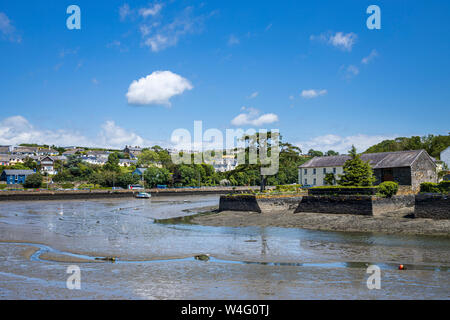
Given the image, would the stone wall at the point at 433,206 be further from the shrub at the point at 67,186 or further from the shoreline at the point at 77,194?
the shrub at the point at 67,186

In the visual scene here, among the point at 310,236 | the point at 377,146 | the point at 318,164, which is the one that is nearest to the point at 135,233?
the point at 310,236

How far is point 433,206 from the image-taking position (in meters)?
Result: 30.0

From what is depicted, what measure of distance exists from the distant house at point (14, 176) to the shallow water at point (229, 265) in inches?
4058

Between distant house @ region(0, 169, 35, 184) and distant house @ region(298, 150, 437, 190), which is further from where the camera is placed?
distant house @ region(0, 169, 35, 184)

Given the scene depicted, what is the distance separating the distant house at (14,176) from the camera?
12219 centimetres

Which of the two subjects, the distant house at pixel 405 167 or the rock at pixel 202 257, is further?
the distant house at pixel 405 167

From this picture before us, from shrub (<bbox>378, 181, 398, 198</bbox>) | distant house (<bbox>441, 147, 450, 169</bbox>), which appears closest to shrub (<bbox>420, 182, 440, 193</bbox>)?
shrub (<bbox>378, 181, 398, 198</bbox>)

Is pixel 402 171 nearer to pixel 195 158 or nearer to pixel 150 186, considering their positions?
pixel 150 186

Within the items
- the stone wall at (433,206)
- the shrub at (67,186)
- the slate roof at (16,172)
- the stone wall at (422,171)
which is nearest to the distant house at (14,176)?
the slate roof at (16,172)

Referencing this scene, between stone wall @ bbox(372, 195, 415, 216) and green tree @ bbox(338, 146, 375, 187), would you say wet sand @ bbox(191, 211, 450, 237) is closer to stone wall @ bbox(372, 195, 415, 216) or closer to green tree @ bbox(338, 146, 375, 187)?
stone wall @ bbox(372, 195, 415, 216)

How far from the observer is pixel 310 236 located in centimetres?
2853

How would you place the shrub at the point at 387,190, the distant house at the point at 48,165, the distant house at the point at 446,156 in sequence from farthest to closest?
1. the distant house at the point at 48,165
2. the distant house at the point at 446,156
3. the shrub at the point at 387,190

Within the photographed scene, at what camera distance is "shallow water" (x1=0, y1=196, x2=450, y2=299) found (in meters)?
14.0

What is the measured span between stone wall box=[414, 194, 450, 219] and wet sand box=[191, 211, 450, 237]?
893 mm
